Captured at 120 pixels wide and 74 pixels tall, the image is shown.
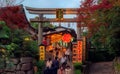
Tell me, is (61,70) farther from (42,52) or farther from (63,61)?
(42,52)

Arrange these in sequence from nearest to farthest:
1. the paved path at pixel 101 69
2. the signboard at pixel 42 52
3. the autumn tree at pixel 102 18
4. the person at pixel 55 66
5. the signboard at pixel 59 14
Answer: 1. the person at pixel 55 66
2. the autumn tree at pixel 102 18
3. the signboard at pixel 42 52
4. the paved path at pixel 101 69
5. the signboard at pixel 59 14

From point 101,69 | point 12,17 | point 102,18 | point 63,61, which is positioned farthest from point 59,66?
point 101,69

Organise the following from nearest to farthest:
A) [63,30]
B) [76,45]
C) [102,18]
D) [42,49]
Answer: [102,18] → [42,49] → [76,45] → [63,30]

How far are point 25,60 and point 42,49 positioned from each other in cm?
393

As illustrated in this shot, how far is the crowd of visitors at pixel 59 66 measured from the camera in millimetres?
21266

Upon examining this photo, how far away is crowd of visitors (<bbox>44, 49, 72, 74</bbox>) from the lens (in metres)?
21.3

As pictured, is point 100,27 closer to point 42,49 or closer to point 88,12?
point 88,12

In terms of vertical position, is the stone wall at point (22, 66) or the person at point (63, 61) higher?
the person at point (63, 61)

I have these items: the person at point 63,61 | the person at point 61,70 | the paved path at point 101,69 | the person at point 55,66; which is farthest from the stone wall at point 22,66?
the paved path at point 101,69

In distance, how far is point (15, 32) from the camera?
79.5 ft

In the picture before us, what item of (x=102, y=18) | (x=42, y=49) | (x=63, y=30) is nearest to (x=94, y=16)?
(x=102, y=18)

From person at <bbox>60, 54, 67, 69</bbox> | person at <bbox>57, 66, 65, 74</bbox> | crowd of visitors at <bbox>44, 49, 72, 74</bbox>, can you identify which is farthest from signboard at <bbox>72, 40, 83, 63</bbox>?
person at <bbox>57, 66, 65, 74</bbox>

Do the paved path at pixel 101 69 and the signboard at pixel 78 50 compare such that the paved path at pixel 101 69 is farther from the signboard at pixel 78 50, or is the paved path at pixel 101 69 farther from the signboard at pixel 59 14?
the signboard at pixel 59 14

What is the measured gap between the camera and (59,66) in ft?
70.9
